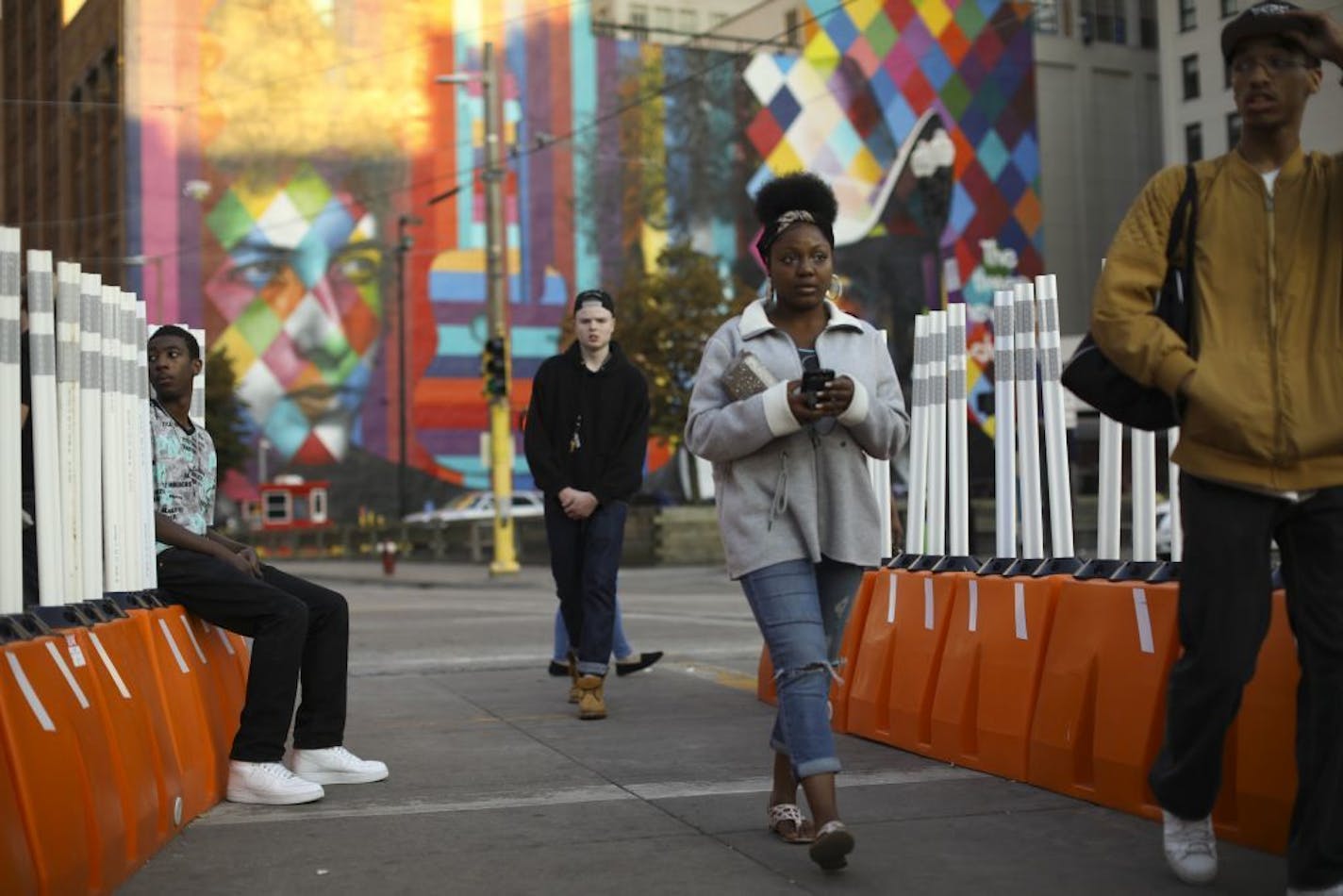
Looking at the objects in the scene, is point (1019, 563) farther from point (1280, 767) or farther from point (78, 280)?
point (78, 280)

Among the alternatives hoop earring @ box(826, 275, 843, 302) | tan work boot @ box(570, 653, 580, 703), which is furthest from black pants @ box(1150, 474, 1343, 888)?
tan work boot @ box(570, 653, 580, 703)

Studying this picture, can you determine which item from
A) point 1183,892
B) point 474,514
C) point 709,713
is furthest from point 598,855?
point 474,514

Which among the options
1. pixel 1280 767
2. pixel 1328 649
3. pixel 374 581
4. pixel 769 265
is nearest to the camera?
pixel 1328 649

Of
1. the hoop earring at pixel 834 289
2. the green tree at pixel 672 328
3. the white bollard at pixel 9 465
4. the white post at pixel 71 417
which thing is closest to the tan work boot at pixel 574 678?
the hoop earring at pixel 834 289

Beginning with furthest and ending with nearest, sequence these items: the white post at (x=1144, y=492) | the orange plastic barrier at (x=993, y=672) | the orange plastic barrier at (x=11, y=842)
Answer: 1. the orange plastic barrier at (x=993, y=672)
2. the white post at (x=1144, y=492)
3. the orange plastic barrier at (x=11, y=842)

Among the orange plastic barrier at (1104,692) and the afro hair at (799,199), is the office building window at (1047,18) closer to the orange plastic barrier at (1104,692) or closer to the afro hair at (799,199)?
the orange plastic barrier at (1104,692)

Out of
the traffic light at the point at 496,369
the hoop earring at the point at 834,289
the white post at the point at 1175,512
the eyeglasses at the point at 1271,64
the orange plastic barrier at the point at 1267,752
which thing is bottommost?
the orange plastic barrier at the point at 1267,752

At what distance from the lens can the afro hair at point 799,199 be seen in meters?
4.85

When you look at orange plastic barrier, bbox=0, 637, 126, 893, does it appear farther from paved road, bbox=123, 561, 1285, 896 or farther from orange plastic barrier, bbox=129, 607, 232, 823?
orange plastic barrier, bbox=129, 607, 232, 823

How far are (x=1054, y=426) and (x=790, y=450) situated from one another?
1703 millimetres

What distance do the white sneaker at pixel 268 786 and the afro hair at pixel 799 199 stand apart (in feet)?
8.16

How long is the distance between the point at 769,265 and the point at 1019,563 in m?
1.92

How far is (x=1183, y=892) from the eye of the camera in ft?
13.8

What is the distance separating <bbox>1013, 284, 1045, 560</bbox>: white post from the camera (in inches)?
241
